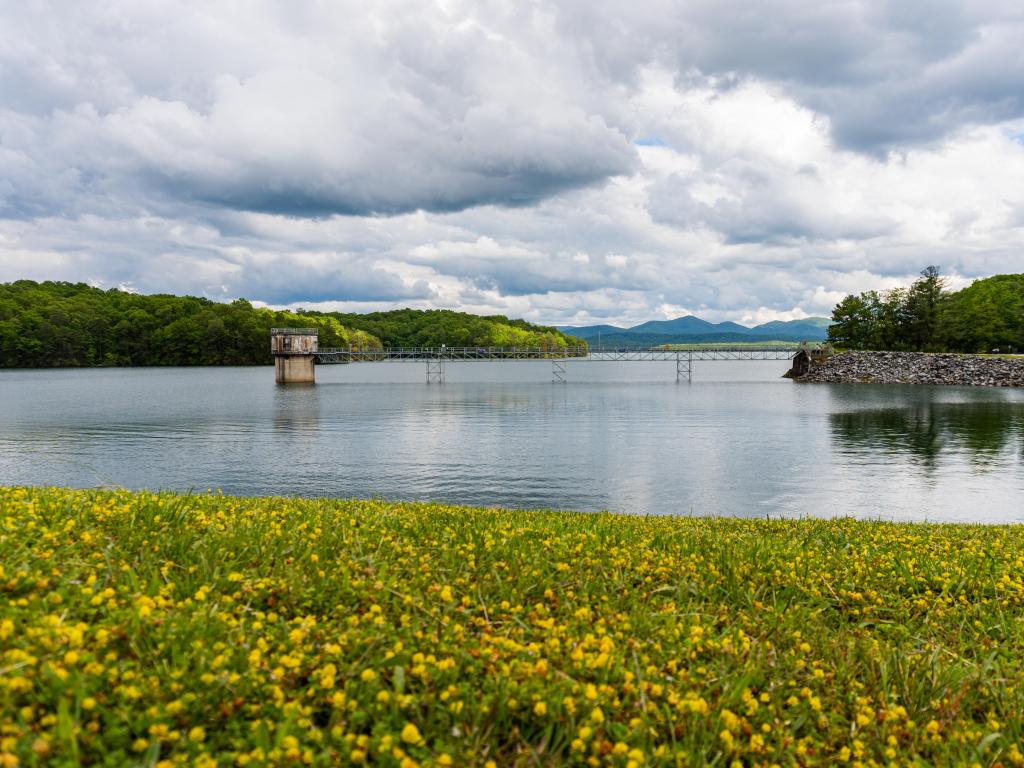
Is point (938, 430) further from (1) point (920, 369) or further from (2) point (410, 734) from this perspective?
(1) point (920, 369)

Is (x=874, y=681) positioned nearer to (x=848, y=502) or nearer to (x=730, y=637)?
(x=730, y=637)

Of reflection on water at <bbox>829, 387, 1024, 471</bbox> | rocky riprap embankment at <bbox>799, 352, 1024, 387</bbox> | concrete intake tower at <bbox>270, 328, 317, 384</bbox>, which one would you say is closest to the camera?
reflection on water at <bbox>829, 387, 1024, 471</bbox>

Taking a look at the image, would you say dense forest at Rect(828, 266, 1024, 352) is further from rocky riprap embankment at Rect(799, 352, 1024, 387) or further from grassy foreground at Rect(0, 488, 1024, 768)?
grassy foreground at Rect(0, 488, 1024, 768)

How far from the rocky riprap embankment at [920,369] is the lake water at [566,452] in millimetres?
28405

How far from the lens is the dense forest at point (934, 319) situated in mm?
130000

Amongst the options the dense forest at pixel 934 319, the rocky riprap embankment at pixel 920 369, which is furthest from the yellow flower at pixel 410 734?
the dense forest at pixel 934 319

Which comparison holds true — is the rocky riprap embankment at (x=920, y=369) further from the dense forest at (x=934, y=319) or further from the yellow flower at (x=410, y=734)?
the yellow flower at (x=410, y=734)

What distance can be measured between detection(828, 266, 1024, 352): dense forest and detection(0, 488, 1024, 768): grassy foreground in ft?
503

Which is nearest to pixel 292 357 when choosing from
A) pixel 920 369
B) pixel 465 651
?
pixel 920 369

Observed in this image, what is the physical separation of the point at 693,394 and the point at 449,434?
204ft

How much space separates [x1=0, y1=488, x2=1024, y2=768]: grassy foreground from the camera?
3898 mm

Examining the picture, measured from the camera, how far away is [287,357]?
12288 cm

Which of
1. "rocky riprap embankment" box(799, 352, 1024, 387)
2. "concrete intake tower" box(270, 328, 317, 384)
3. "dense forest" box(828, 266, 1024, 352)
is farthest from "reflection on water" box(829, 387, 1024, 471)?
"concrete intake tower" box(270, 328, 317, 384)

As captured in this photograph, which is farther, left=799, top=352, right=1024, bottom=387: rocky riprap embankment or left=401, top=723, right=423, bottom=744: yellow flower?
left=799, top=352, right=1024, bottom=387: rocky riprap embankment
